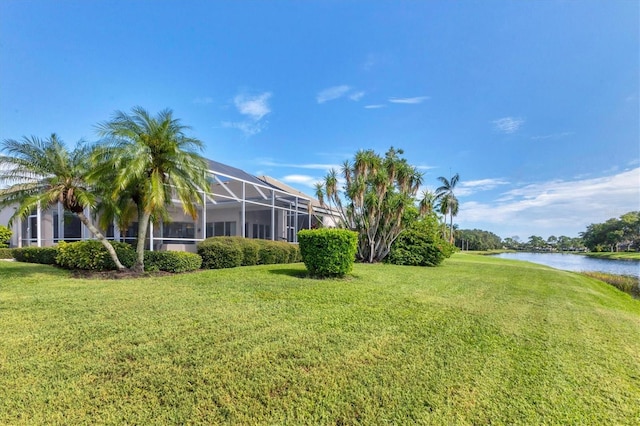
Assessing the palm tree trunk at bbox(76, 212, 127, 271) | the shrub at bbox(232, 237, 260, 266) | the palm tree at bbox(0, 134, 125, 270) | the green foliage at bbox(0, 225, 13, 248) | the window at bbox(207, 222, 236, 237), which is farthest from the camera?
the window at bbox(207, 222, 236, 237)

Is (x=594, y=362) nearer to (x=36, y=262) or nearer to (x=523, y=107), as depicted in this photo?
(x=523, y=107)

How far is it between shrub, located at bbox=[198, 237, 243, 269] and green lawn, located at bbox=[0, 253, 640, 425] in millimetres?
6126

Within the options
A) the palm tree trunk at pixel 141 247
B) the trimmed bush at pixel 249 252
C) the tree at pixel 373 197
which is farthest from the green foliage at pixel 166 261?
the tree at pixel 373 197

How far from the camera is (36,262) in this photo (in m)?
13.8

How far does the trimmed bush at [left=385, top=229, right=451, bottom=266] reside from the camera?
17.2m

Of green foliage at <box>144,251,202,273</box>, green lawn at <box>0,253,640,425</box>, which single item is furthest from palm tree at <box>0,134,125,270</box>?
green lawn at <box>0,253,640,425</box>

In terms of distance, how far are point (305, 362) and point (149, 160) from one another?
944 centimetres

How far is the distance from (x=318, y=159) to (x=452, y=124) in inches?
364

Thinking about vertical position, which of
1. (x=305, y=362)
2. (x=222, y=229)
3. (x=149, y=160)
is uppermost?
(x=149, y=160)

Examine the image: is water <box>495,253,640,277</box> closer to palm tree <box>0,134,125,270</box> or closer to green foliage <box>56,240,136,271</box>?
green foliage <box>56,240,136,271</box>

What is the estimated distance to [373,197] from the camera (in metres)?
16.2

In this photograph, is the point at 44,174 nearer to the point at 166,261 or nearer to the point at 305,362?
the point at 166,261

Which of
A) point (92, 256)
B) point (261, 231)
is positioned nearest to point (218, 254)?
point (92, 256)

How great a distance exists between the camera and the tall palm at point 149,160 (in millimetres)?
9898
